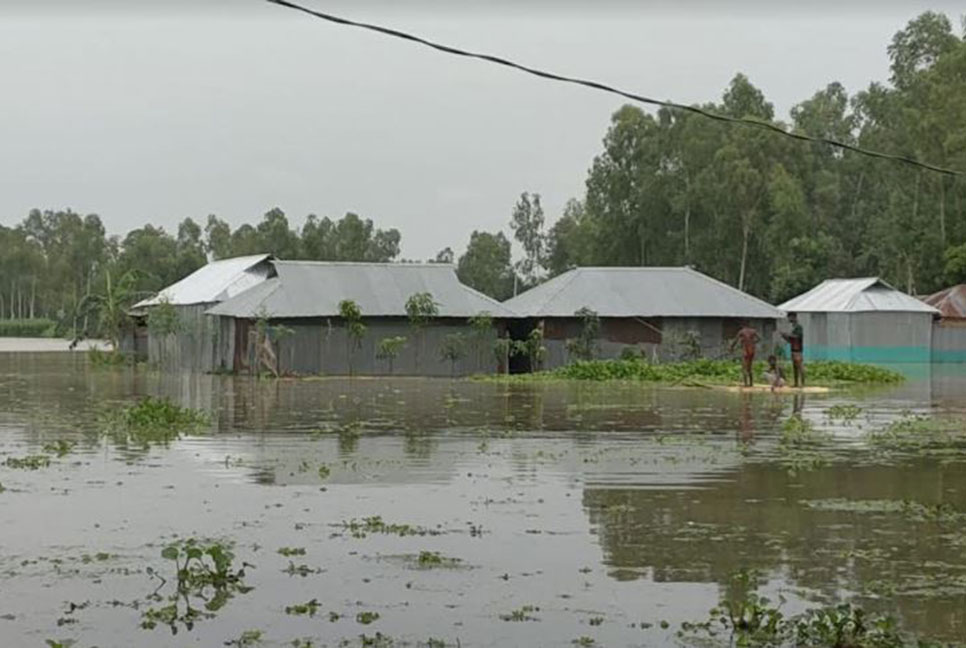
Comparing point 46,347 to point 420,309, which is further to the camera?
point 46,347

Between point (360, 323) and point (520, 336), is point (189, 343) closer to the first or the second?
point (360, 323)

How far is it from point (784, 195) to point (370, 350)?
32.0 metres

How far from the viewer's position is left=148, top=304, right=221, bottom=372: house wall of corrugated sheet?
149 ft

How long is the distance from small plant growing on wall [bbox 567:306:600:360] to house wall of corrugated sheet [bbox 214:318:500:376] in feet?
8.29

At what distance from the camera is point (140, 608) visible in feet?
28.1

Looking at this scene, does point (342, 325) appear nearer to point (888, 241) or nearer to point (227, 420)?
point (227, 420)

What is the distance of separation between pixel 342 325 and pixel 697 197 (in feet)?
112

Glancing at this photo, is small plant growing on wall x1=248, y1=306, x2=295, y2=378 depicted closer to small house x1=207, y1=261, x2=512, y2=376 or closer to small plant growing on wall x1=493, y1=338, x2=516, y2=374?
small house x1=207, y1=261, x2=512, y2=376

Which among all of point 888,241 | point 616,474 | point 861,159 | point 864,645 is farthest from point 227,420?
point 861,159

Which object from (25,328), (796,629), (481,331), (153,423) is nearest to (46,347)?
(25,328)

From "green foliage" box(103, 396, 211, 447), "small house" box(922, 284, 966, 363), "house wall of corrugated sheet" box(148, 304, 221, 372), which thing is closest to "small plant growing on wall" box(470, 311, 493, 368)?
"house wall of corrugated sheet" box(148, 304, 221, 372)

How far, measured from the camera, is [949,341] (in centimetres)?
5794

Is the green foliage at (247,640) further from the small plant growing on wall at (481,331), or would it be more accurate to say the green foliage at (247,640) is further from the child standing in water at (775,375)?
the small plant growing on wall at (481,331)

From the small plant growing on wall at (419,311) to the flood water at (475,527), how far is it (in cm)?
1895
